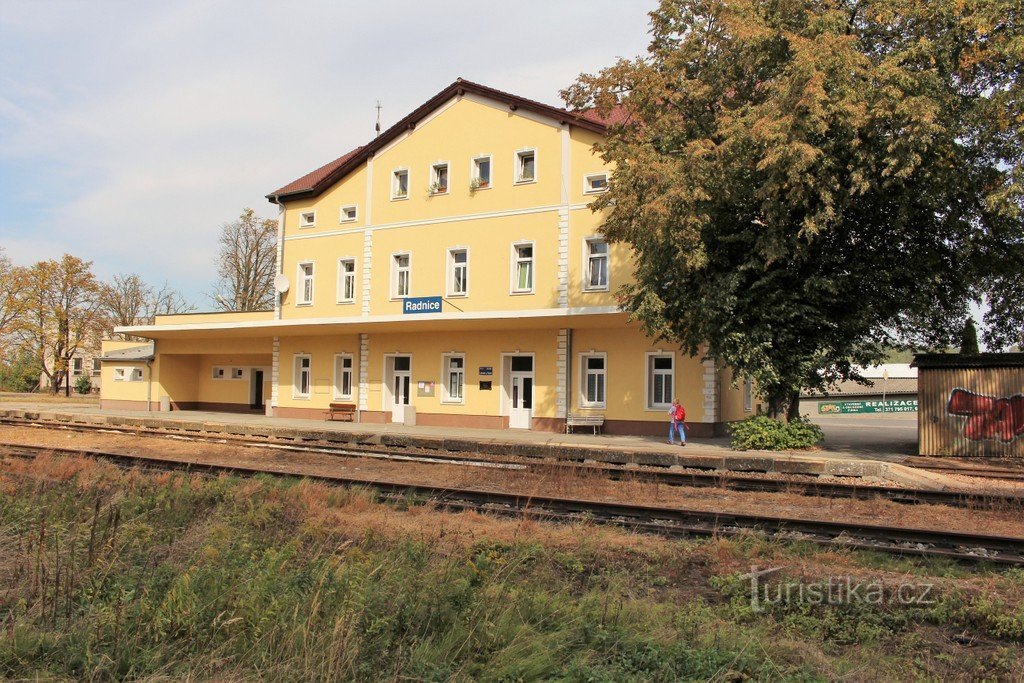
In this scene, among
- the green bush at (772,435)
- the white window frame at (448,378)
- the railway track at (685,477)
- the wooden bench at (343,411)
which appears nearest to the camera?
the railway track at (685,477)

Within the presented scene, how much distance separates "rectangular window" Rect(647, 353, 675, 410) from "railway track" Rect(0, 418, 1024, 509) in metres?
7.64

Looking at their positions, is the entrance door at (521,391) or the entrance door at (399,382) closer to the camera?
the entrance door at (521,391)

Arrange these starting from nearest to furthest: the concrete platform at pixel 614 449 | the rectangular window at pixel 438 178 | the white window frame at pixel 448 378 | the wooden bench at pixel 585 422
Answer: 1. the concrete platform at pixel 614 449
2. the wooden bench at pixel 585 422
3. the white window frame at pixel 448 378
4. the rectangular window at pixel 438 178

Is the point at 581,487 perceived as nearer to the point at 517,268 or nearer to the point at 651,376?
the point at 651,376

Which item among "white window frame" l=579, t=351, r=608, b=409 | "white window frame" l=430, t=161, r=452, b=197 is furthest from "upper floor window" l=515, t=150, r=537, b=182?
"white window frame" l=579, t=351, r=608, b=409

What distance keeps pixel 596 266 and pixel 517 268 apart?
298 centimetres

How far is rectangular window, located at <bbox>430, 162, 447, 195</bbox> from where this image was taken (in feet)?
92.2

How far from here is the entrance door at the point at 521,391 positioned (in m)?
25.7

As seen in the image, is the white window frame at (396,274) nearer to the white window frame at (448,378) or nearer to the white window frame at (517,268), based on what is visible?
the white window frame at (448,378)

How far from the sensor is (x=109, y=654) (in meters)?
4.12

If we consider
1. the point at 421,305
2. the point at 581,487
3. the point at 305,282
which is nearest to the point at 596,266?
the point at 421,305

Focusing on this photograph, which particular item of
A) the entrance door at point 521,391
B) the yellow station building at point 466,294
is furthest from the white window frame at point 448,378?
the entrance door at point 521,391

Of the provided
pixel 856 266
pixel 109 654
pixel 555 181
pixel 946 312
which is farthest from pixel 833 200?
pixel 109 654

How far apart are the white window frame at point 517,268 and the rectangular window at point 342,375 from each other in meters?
8.13
